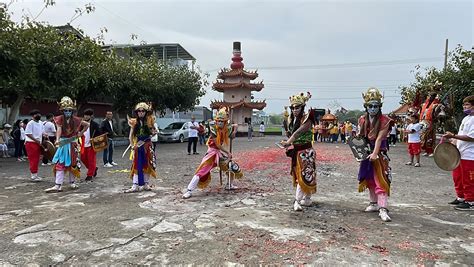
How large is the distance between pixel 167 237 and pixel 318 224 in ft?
6.49

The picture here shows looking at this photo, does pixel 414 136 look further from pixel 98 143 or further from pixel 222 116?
pixel 98 143

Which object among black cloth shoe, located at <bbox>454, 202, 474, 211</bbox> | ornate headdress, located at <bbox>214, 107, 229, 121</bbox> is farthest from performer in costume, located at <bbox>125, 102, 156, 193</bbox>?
black cloth shoe, located at <bbox>454, 202, 474, 211</bbox>

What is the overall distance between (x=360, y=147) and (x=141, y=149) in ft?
13.1

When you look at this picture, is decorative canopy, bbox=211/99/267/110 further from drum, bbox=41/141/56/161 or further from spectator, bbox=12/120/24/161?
drum, bbox=41/141/56/161

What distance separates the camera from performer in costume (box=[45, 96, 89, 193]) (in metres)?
7.35

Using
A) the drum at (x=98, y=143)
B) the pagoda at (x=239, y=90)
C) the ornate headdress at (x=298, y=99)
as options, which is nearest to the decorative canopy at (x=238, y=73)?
the pagoda at (x=239, y=90)

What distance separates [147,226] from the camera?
488cm

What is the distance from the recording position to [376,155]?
5.36 meters

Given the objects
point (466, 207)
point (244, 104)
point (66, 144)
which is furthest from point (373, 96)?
point (244, 104)

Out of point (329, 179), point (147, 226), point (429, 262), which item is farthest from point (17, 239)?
point (329, 179)

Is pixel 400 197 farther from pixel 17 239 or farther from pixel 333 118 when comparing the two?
pixel 333 118

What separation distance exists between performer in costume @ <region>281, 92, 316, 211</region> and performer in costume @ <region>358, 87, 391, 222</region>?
75cm

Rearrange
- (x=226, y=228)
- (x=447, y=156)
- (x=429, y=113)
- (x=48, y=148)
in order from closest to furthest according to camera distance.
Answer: (x=226, y=228) < (x=447, y=156) < (x=48, y=148) < (x=429, y=113)

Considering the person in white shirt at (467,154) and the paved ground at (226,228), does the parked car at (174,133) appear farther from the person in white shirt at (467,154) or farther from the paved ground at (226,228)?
the person in white shirt at (467,154)
